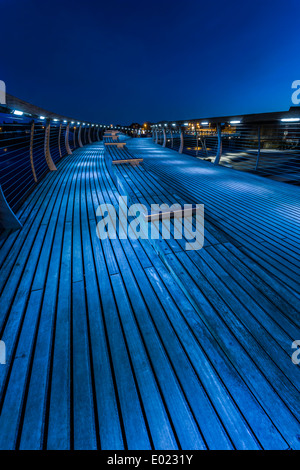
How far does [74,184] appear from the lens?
562 centimetres

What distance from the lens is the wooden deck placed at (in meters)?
1.12

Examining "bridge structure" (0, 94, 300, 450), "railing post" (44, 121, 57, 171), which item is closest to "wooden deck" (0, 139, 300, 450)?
"bridge structure" (0, 94, 300, 450)

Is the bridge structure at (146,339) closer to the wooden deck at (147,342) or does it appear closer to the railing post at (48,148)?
the wooden deck at (147,342)

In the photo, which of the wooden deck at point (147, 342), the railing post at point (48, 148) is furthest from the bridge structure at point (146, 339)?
the railing post at point (48, 148)

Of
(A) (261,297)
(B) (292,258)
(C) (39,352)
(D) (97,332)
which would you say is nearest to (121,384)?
(D) (97,332)

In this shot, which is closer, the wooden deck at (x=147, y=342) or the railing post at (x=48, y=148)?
the wooden deck at (x=147, y=342)

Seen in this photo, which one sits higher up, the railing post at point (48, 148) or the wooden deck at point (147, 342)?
the railing post at point (48, 148)

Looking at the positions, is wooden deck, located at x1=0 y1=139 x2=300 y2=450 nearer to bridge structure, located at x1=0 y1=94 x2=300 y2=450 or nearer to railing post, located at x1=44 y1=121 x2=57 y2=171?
bridge structure, located at x1=0 y1=94 x2=300 y2=450

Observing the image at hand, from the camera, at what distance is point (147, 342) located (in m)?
1.56

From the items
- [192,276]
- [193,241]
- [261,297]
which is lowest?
[261,297]

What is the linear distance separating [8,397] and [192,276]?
171 cm

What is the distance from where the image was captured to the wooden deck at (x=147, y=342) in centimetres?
112

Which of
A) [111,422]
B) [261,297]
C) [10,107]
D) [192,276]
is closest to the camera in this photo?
[111,422]

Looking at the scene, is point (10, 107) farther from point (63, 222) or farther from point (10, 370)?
point (10, 370)
